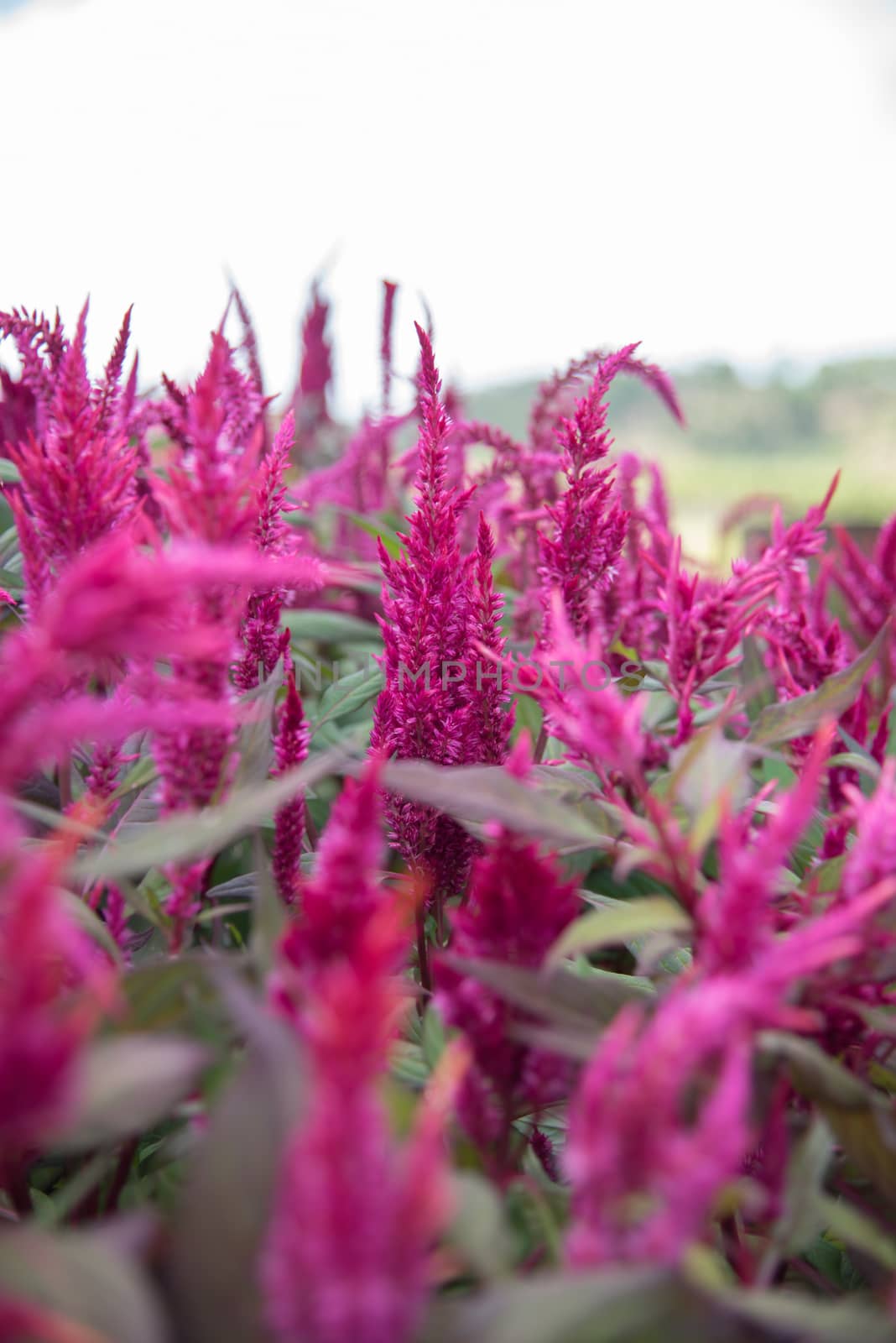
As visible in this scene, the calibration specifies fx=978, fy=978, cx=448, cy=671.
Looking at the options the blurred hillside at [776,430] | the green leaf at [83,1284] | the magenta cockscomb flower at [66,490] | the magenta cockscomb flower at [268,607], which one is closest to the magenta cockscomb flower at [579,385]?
the magenta cockscomb flower at [268,607]

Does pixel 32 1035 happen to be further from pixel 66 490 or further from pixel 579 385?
pixel 579 385

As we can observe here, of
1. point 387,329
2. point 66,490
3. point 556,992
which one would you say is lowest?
point 556,992

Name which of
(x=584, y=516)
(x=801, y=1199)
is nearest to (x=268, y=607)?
(x=584, y=516)

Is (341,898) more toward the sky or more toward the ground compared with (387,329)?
more toward the ground

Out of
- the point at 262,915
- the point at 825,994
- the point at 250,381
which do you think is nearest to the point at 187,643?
the point at 262,915

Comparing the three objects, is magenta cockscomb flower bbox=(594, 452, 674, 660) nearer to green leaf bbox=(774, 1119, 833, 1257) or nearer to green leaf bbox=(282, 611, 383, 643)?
green leaf bbox=(282, 611, 383, 643)

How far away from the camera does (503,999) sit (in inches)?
16.7

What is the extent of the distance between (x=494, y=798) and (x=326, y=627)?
726mm

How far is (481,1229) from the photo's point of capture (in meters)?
0.31

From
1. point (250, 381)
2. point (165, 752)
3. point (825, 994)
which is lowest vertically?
point (825, 994)

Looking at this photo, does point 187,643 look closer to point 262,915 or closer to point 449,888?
point 262,915

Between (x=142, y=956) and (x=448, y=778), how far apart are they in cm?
27

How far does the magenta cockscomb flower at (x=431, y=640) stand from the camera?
23.4 inches

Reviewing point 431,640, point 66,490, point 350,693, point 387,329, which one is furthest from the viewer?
point 387,329
